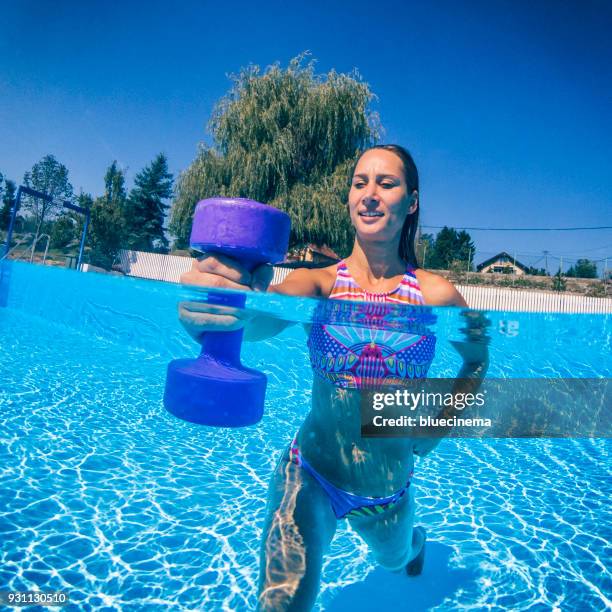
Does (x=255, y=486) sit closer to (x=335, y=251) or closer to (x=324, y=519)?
(x=324, y=519)

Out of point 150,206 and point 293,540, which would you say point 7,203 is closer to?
point 150,206

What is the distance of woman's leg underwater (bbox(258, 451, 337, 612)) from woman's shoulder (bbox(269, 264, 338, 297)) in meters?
0.72

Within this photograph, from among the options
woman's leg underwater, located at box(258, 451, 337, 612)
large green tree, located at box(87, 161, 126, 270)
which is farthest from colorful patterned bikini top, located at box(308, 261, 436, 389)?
large green tree, located at box(87, 161, 126, 270)

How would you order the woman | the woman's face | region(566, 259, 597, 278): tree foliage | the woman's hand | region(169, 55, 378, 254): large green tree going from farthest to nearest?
region(566, 259, 597, 278): tree foliage, region(169, 55, 378, 254): large green tree, the woman's face, the woman, the woman's hand

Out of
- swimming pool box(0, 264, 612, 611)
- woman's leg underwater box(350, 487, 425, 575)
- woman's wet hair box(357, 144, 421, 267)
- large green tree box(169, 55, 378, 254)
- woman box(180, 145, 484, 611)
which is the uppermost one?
large green tree box(169, 55, 378, 254)

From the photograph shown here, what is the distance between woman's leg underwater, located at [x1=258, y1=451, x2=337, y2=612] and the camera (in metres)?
1.42

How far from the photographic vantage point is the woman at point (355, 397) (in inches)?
60.6

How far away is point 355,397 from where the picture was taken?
179 centimetres

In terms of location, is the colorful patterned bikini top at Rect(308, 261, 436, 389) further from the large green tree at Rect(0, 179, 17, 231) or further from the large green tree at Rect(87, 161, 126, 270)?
the large green tree at Rect(0, 179, 17, 231)

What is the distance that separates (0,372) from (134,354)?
2950 millimetres

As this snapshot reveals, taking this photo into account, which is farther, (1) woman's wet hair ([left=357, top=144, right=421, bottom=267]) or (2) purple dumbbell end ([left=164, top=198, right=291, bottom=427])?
(1) woman's wet hair ([left=357, top=144, right=421, bottom=267])

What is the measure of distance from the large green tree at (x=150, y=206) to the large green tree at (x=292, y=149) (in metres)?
31.9

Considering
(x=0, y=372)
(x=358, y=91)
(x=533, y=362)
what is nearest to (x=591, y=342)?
(x=533, y=362)

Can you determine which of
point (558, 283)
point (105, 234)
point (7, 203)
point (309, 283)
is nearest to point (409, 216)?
point (309, 283)
